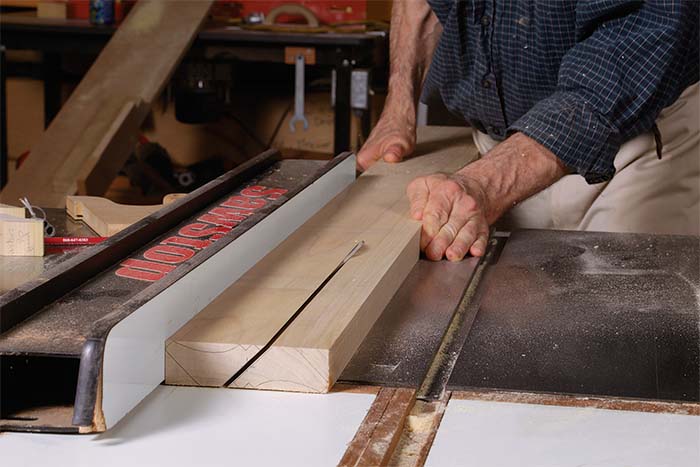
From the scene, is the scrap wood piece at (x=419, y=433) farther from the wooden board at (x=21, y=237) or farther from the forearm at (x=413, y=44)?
the forearm at (x=413, y=44)

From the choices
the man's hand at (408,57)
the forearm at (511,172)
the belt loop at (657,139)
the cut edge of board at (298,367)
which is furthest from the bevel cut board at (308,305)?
the belt loop at (657,139)

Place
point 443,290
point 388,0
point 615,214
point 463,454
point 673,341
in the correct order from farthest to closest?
point 388,0
point 615,214
point 443,290
point 673,341
point 463,454

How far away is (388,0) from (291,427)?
152 inches

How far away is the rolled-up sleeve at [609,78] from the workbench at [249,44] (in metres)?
2.47

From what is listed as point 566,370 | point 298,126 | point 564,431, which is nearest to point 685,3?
point 566,370

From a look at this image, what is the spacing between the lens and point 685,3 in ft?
5.77

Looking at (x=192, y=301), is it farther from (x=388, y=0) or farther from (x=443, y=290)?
(x=388, y=0)

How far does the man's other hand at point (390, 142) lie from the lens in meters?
2.12

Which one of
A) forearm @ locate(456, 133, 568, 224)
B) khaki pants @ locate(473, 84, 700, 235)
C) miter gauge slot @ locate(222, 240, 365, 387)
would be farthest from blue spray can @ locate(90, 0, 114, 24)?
miter gauge slot @ locate(222, 240, 365, 387)

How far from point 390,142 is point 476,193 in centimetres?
48

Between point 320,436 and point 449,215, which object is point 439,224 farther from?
point 320,436

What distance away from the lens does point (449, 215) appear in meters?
1.64

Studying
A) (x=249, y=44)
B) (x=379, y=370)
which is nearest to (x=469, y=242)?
(x=379, y=370)

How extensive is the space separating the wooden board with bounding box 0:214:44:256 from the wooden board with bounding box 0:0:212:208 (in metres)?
2.27
